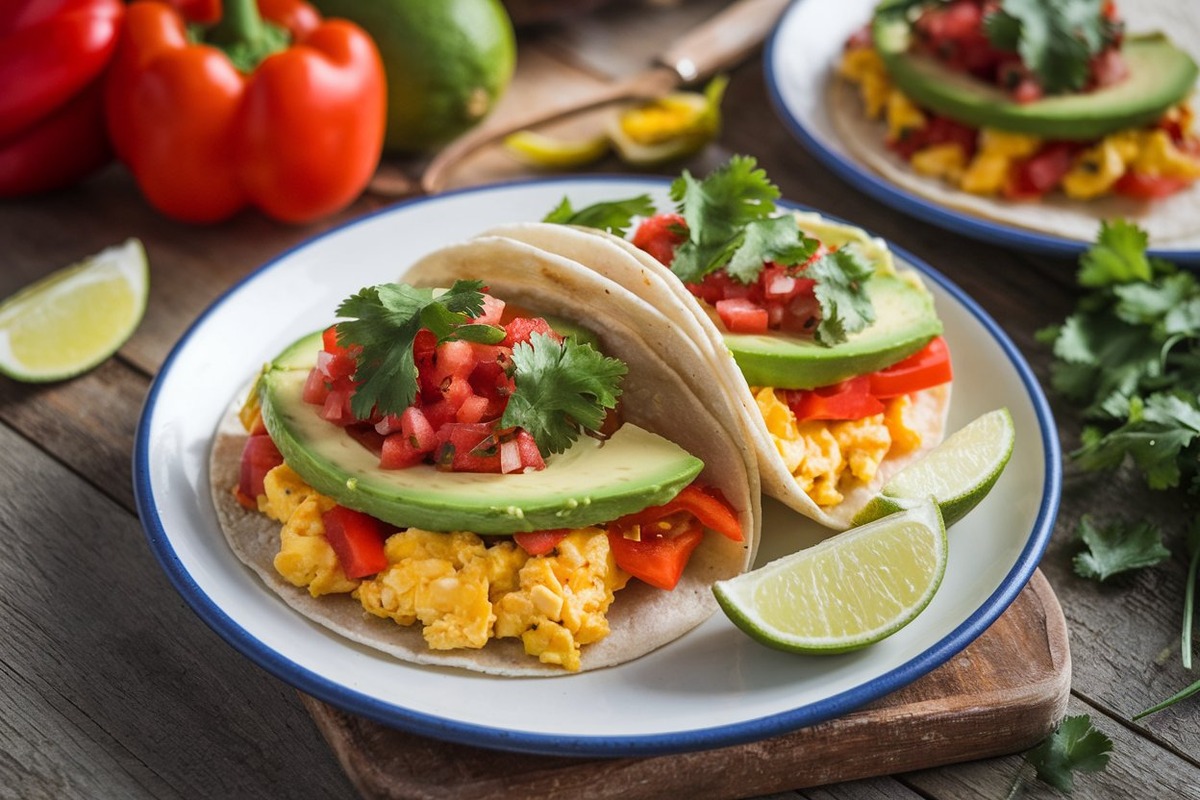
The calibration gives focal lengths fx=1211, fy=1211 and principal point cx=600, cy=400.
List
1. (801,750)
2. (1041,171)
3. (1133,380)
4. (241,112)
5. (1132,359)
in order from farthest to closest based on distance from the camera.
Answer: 1. (1041,171)
2. (241,112)
3. (1132,359)
4. (1133,380)
5. (801,750)

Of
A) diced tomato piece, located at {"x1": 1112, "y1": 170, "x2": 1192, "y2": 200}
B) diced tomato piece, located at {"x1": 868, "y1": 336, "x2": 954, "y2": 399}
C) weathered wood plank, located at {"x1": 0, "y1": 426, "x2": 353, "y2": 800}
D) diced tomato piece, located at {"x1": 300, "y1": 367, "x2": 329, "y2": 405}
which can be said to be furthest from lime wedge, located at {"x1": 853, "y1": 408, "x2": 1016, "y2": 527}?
diced tomato piece, located at {"x1": 1112, "y1": 170, "x2": 1192, "y2": 200}

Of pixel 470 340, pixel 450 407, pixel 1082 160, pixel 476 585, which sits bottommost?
pixel 1082 160

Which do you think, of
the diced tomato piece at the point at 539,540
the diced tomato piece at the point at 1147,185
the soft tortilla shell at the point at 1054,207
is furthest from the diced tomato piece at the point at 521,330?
the diced tomato piece at the point at 1147,185

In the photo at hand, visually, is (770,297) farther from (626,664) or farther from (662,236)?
(626,664)

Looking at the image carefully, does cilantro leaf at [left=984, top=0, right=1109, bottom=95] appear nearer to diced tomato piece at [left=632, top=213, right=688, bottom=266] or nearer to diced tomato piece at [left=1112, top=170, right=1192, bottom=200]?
diced tomato piece at [left=1112, top=170, right=1192, bottom=200]

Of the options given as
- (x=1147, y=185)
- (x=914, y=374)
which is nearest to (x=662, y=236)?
(x=914, y=374)
